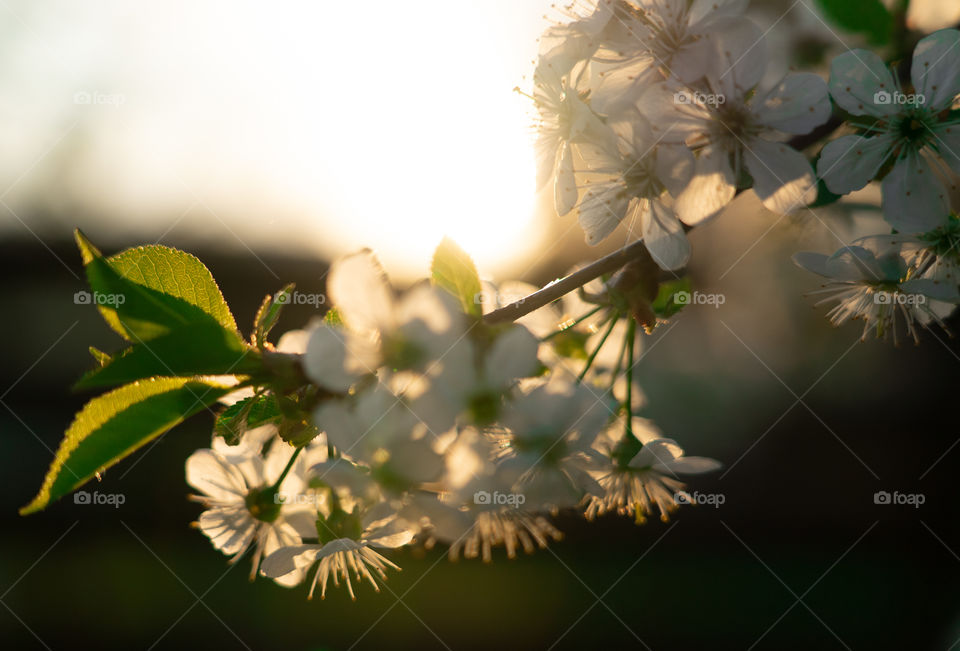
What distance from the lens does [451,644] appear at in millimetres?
4812

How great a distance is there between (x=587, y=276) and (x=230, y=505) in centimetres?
65

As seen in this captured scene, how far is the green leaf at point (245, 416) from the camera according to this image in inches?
28.8

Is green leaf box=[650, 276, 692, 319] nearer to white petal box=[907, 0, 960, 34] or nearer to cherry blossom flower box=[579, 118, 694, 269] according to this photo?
cherry blossom flower box=[579, 118, 694, 269]

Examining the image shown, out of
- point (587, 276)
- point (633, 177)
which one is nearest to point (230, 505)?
point (587, 276)

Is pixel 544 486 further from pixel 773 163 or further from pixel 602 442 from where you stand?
pixel 773 163

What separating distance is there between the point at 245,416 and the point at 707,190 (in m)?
0.62

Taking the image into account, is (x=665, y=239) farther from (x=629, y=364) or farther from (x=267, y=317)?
(x=267, y=317)

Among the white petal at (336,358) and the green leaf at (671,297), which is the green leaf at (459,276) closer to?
the white petal at (336,358)

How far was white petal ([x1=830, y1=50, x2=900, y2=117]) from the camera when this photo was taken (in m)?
0.81

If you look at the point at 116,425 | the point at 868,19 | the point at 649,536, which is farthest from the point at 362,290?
the point at 649,536

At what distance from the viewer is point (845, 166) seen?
0.81 m

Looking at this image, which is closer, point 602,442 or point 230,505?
point 602,442

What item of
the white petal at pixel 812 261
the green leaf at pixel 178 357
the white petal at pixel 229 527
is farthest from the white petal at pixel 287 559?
the white petal at pixel 812 261

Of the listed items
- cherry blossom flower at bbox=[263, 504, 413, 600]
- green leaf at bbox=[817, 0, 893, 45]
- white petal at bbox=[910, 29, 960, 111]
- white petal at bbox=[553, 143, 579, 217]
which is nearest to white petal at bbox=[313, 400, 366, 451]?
cherry blossom flower at bbox=[263, 504, 413, 600]
